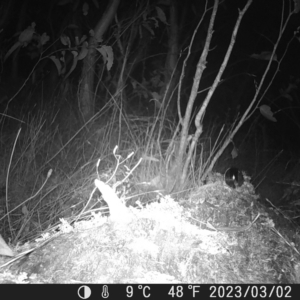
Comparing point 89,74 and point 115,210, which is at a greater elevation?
point 89,74

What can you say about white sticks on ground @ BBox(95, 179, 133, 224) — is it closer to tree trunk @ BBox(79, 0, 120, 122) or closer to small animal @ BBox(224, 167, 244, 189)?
small animal @ BBox(224, 167, 244, 189)

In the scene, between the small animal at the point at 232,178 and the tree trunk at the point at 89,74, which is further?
the tree trunk at the point at 89,74

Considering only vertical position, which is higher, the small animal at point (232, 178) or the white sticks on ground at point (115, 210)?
the white sticks on ground at point (115, 210)

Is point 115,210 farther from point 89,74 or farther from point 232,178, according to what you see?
point 89,74

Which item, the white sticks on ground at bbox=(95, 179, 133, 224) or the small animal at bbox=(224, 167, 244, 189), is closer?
the white sticks on ground at bbox=(95, 179, 133, 224)

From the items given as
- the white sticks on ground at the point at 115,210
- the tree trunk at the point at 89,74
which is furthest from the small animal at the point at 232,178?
the tree trunk at the point at 89,74

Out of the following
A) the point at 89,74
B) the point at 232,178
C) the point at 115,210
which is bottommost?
the point at 232,178

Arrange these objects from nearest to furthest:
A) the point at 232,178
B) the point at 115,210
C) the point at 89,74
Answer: the point at 115,210 → the point at 232,178 → the point at 89,74

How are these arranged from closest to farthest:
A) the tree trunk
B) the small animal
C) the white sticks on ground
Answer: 1. the white sticks on ground
2. the small animal
3. the tree trunk

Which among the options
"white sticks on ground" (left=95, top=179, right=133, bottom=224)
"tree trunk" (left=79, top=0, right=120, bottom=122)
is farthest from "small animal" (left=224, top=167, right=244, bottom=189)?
"tree trunk" (left=79, top=0, right=120, bottom=122)

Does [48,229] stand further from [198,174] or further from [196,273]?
[198,174]

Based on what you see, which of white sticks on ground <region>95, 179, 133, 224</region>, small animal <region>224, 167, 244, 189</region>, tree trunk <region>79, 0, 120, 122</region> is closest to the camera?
white sticks on ground <region>95, 179, 133, 224</region>

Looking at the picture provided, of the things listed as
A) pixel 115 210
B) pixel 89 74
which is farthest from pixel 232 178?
pixel 89 74

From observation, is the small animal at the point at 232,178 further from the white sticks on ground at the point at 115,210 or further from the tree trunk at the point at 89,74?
the tree trunk at the point at 89,74
